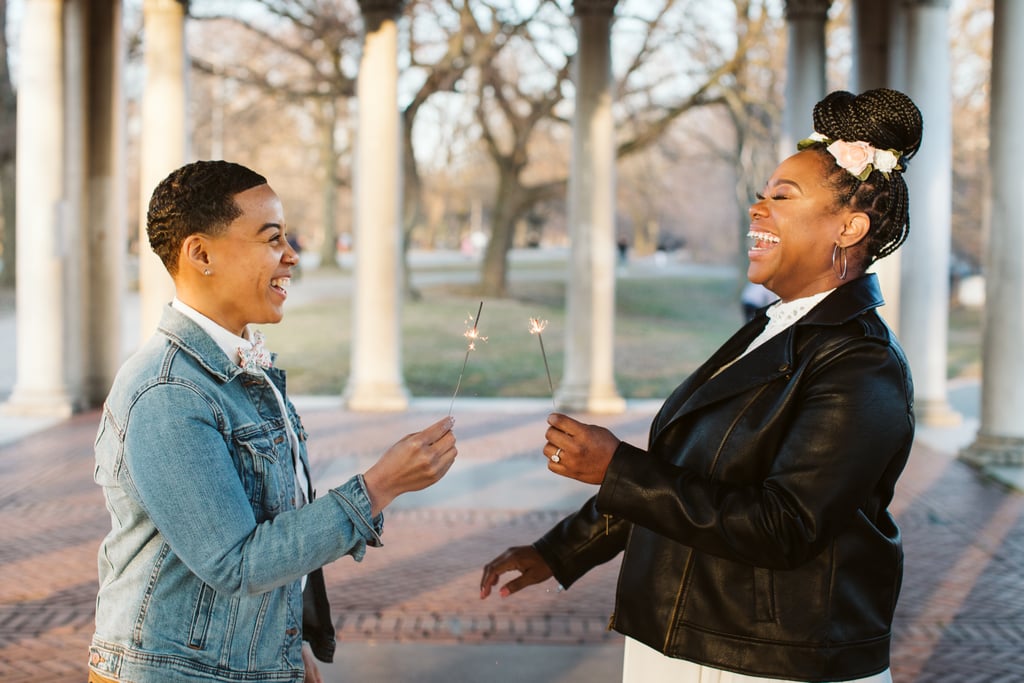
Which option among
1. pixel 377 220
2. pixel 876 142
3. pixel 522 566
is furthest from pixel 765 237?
pixel 377 220

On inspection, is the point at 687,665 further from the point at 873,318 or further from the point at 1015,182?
the point at 1015,182

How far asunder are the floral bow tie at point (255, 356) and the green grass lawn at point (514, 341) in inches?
585

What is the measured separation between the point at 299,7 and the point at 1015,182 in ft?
62.8

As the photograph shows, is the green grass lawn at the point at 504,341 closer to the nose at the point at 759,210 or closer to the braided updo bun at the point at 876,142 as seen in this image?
the nose at the point at 759,210

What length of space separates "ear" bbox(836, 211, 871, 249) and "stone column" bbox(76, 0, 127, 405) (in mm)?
13767

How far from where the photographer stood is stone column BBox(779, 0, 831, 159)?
1516 cm

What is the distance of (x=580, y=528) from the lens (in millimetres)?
3414

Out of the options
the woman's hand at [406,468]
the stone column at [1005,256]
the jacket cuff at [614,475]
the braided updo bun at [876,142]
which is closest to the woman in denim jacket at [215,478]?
the woman's hand at [406,468]

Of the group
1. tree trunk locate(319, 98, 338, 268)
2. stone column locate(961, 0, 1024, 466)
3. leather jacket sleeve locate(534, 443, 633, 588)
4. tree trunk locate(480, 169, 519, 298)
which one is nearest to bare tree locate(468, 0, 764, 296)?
tree trunk locate(480, 169, 519, 298)

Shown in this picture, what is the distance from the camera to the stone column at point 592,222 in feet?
50.5

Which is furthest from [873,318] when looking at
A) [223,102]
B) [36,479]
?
[223,102]

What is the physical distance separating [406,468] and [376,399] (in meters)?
13.2

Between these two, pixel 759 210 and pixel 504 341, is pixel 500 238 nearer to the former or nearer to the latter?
pixel 504 341

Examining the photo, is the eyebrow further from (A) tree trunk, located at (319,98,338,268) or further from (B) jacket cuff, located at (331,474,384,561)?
(A) tree trunk, located at (319,98,338,268)
